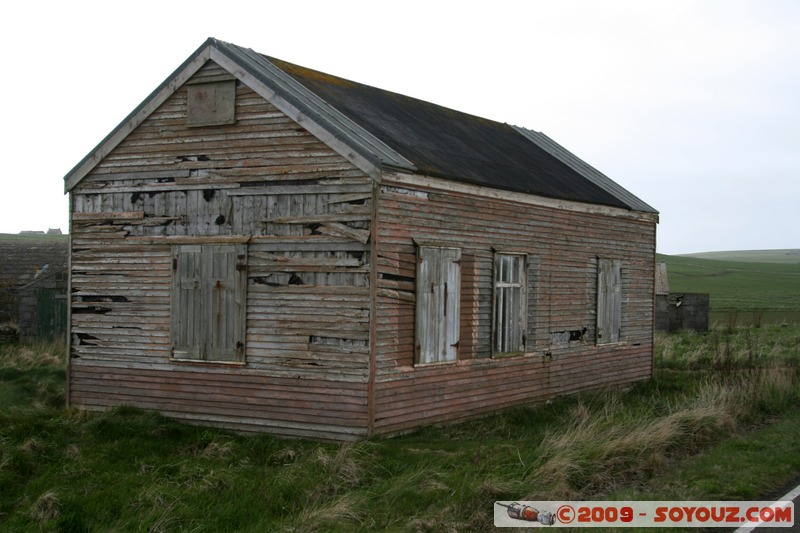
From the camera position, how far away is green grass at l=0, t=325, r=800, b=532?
862 cm

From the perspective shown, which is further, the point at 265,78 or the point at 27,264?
the point at 27,264

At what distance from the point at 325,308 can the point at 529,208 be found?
491 centimetres

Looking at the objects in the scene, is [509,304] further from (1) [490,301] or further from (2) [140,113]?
(2) [140,113]

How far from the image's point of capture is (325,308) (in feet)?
39.3

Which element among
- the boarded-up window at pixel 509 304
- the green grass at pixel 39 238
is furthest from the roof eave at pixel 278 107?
the green grass at pixel 39 238

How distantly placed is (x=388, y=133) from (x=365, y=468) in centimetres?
559

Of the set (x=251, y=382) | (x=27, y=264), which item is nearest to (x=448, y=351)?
(x=251, y=382)

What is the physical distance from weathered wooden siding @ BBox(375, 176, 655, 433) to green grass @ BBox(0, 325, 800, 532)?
652 mm

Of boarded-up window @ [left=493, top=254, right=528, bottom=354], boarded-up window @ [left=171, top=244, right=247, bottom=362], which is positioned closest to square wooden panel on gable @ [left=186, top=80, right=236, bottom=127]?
boarded-up window @ [left=171, top=244, right=247, bottom=362]

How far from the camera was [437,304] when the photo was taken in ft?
42.5

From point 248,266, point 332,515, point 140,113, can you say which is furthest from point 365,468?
point 140,113

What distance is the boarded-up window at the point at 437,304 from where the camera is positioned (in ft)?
41.4

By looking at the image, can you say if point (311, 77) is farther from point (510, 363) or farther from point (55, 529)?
point (55, 529)

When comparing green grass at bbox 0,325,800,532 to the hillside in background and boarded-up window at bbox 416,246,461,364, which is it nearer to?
boarded-up window at bbox 416,246,461,364
